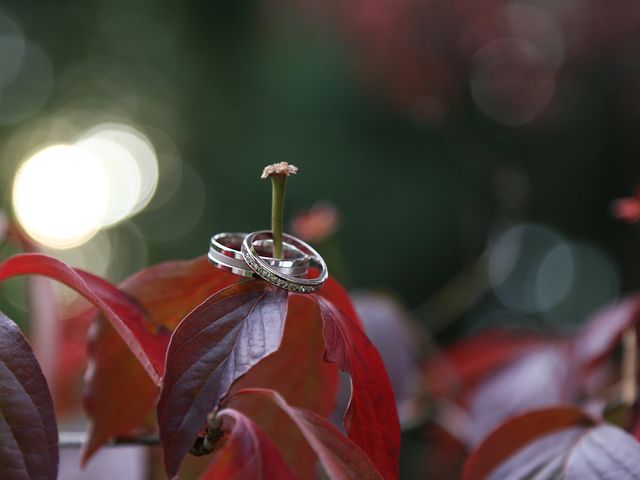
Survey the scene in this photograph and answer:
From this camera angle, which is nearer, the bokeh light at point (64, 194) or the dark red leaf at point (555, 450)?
the dark red leaf at point (555, 450)

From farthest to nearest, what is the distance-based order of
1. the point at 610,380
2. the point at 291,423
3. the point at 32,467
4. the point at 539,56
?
the point at 539,56, the point at 610,380, the point at 291,423, the point at 32,467

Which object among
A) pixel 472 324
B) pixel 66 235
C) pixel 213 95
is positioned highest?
pixel 213 95

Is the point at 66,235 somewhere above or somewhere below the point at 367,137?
below

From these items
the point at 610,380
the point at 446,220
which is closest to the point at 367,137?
the point at 446,220

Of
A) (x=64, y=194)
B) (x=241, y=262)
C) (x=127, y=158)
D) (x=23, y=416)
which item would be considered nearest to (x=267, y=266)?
(x=241, y=262)

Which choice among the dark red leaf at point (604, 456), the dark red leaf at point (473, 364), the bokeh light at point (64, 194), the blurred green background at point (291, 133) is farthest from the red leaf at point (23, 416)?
the blurred green background at point (291, 133)

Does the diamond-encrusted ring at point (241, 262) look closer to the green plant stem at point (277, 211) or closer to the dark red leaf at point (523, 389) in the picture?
the green plant stem at point (277, 211)

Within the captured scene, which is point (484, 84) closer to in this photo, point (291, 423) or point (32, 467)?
point (291, 423)
